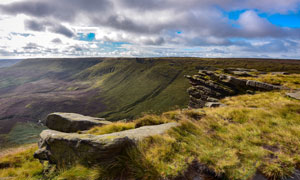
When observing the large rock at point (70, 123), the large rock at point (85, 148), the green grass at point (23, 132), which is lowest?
the green grass at point (23, 132)

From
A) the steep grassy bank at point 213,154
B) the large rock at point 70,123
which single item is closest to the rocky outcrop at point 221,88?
the steep grassy bank at point 213,154

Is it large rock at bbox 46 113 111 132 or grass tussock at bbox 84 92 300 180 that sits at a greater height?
grass tussock at bbox 84 92 300 180

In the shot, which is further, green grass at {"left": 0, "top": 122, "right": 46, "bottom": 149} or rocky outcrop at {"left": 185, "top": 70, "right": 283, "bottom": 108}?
green grass at {"left": 0, "top": 122, "right": 46, "bottom": 149}

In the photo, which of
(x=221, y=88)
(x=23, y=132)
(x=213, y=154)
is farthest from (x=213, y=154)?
(x=23, y=132)

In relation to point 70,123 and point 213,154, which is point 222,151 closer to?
point 213,154

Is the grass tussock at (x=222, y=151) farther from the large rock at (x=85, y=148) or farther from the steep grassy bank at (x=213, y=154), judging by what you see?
the large rock at (x=85, y=148)

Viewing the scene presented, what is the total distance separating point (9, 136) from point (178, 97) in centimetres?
20032

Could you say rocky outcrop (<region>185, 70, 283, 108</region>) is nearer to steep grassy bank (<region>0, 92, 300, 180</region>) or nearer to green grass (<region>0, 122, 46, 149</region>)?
steep grassy bank (<region>0, 92, 300, 180</region>)

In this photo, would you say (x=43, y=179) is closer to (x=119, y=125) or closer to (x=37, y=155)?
(x=37, y=155)

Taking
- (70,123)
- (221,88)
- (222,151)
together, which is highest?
(222,151)

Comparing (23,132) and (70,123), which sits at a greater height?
(70,123)

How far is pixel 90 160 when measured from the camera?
564 cm

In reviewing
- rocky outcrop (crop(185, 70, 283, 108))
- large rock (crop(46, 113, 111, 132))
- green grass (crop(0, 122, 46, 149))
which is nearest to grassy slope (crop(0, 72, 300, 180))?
large rock (crop(46, 113, 111, 132))

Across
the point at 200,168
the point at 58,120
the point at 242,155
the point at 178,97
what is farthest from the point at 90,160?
the point at 178,97
